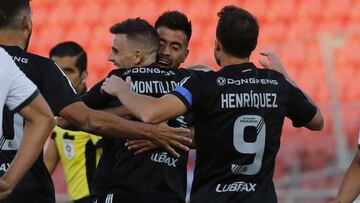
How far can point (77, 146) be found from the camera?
8.77m

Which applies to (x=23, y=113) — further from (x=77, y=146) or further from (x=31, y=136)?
(x=77, y=146)

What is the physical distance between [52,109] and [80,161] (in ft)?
9.97

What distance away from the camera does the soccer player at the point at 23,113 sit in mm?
4988

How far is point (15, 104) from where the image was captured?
5.05 metres

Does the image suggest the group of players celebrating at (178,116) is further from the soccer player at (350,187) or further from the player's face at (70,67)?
the player's face at (70,67)

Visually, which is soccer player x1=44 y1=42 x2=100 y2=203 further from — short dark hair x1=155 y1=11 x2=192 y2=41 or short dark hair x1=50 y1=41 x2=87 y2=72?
short dark hair x1=155 y1=11 x2=192 y2=41

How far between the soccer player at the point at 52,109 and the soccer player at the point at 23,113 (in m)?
0.56

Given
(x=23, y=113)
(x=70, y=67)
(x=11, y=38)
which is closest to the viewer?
(x=23, y=113)

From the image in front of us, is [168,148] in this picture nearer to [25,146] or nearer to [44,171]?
[44,171]

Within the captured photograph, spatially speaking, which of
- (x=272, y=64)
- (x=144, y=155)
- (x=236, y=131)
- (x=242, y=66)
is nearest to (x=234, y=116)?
(x=236, y=131)

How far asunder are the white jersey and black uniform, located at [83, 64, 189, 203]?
1.54 meters

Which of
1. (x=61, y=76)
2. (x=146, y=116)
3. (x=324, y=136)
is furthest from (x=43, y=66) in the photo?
(x=324, y=136)

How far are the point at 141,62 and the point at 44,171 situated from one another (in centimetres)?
108

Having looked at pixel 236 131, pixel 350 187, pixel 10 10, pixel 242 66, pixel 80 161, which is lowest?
pixel 80 161
